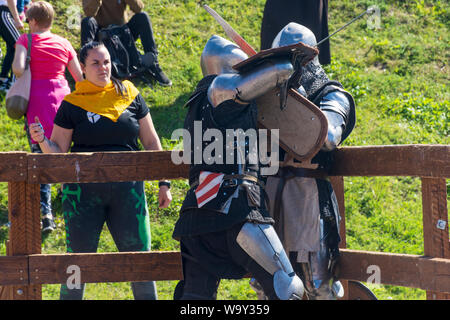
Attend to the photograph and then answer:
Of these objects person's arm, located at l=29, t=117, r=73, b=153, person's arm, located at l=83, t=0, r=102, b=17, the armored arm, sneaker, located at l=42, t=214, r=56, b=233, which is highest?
person's arm, located at l=83, t=0, r=102, b=17

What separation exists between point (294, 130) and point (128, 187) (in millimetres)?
1020

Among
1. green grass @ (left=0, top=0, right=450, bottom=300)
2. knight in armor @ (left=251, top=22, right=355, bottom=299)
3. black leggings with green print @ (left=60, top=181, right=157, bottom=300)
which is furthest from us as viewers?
green grass @ (left=0, top=0, right=450, bottom=300)

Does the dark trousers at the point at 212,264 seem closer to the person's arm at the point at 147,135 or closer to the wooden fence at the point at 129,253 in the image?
the wooden fence at the point at 129,253

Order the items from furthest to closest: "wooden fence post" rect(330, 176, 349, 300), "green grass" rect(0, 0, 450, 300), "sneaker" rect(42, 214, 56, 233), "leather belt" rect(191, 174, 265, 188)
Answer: "green grass" rect(0, 0, 450, 300), "sneaker" rect(42, 214, 56, 233), "wooden fence post" rect(330, 176, 349, 300), "leather belt" rect(191, 174, 265, 188)

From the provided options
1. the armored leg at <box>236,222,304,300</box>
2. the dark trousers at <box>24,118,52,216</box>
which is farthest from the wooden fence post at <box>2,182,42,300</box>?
the dark trousers at <box>24,118,52,216</box>

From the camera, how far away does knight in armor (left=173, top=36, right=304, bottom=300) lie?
3670 mm

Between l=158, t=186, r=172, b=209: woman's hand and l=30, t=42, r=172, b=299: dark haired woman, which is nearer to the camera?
l=30, t=42, r=172, b=299: dark haired woman

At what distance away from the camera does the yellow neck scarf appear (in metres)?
4.35

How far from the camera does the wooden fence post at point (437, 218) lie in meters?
4.02

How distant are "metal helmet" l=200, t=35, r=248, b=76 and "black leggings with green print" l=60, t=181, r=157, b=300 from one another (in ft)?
2.73

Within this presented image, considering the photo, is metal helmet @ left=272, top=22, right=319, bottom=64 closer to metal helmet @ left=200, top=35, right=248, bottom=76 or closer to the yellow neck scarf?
metal helmet @ left=200, top=35, right=248, bottom=76

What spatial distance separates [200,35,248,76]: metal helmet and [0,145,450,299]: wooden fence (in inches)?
21.8

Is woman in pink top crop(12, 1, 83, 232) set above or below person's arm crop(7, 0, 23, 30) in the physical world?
below

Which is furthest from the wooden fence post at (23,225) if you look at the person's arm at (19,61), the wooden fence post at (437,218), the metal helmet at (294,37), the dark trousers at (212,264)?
the wooden fence post at (437,218)
